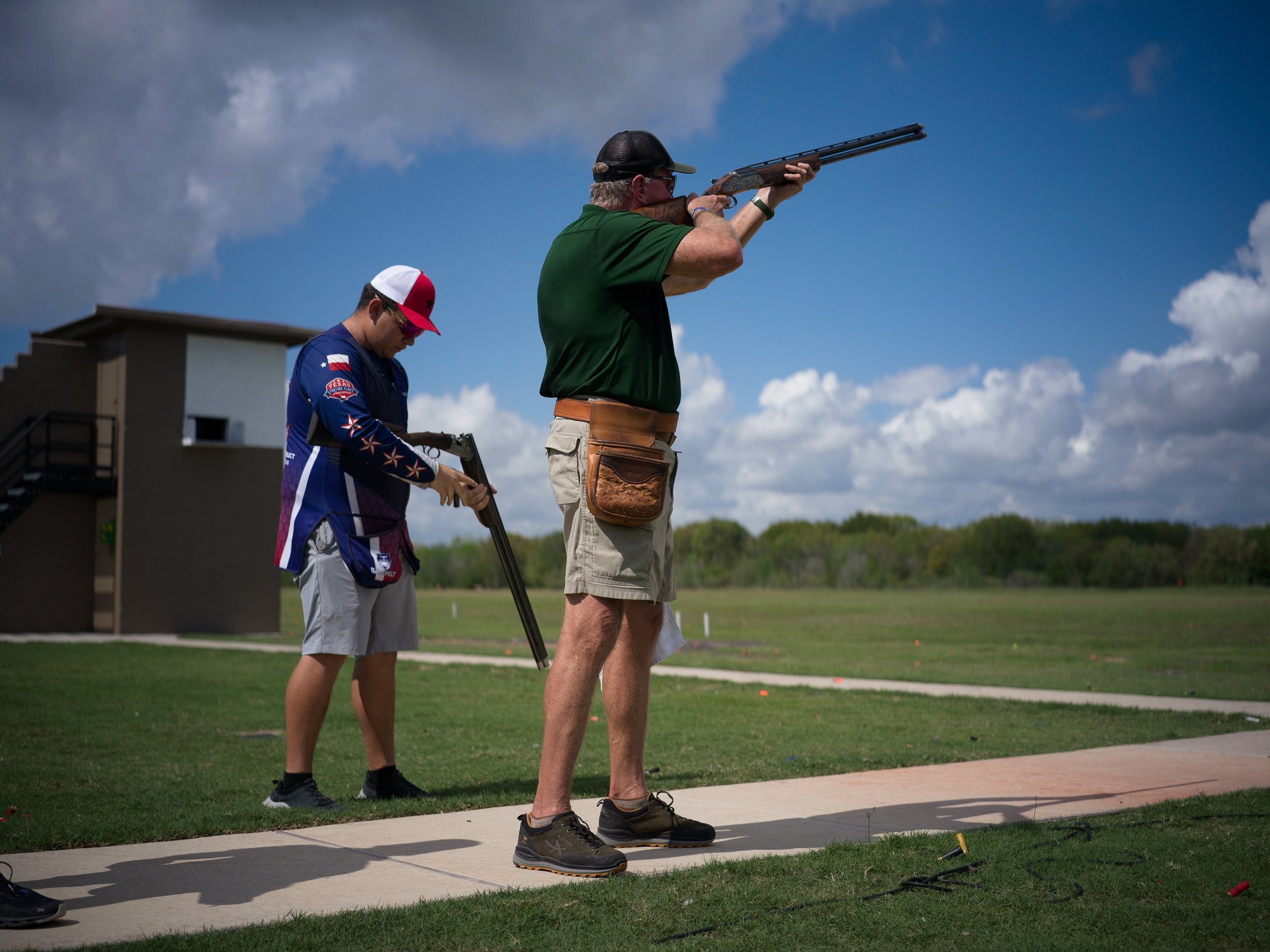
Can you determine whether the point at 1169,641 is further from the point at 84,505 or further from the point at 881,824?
the point at 84,505

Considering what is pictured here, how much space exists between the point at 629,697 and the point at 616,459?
2.97 feet

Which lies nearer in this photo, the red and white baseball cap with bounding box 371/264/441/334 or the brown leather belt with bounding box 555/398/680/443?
the brown leather belt with bounding box 555/398/680/443

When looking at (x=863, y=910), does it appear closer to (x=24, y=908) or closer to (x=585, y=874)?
(x=585, y=874)

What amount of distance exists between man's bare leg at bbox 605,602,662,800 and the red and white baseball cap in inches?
69.6

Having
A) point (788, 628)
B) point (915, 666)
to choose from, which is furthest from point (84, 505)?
point (915, 666)

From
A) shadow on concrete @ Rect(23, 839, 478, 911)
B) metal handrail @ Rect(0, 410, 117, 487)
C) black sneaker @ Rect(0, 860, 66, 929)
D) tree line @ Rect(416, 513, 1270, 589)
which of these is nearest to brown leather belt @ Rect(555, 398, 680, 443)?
shadow on concrete @ Rect(23, 839, 478, 911)

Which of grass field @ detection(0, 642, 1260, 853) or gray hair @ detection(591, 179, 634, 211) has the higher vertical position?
gray hair @ detection(591, 179, 634, 211)

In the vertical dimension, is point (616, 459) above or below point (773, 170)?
below

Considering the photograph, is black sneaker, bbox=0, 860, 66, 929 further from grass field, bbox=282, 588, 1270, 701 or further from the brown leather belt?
grass field, bbox=282, 588, 1270, 701

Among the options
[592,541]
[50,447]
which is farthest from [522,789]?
[50,447]

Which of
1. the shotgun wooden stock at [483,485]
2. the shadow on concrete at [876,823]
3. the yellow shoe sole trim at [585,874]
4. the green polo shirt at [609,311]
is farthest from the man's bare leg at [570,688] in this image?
the shotgun wooden stock at [483,485]

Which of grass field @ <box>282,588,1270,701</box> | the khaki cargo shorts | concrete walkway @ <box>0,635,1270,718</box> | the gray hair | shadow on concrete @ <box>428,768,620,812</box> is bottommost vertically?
grass field @ <box>282,588,1270,701</box>

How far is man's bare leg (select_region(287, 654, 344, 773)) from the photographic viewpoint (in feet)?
15.1

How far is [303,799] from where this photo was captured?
15.0ft
